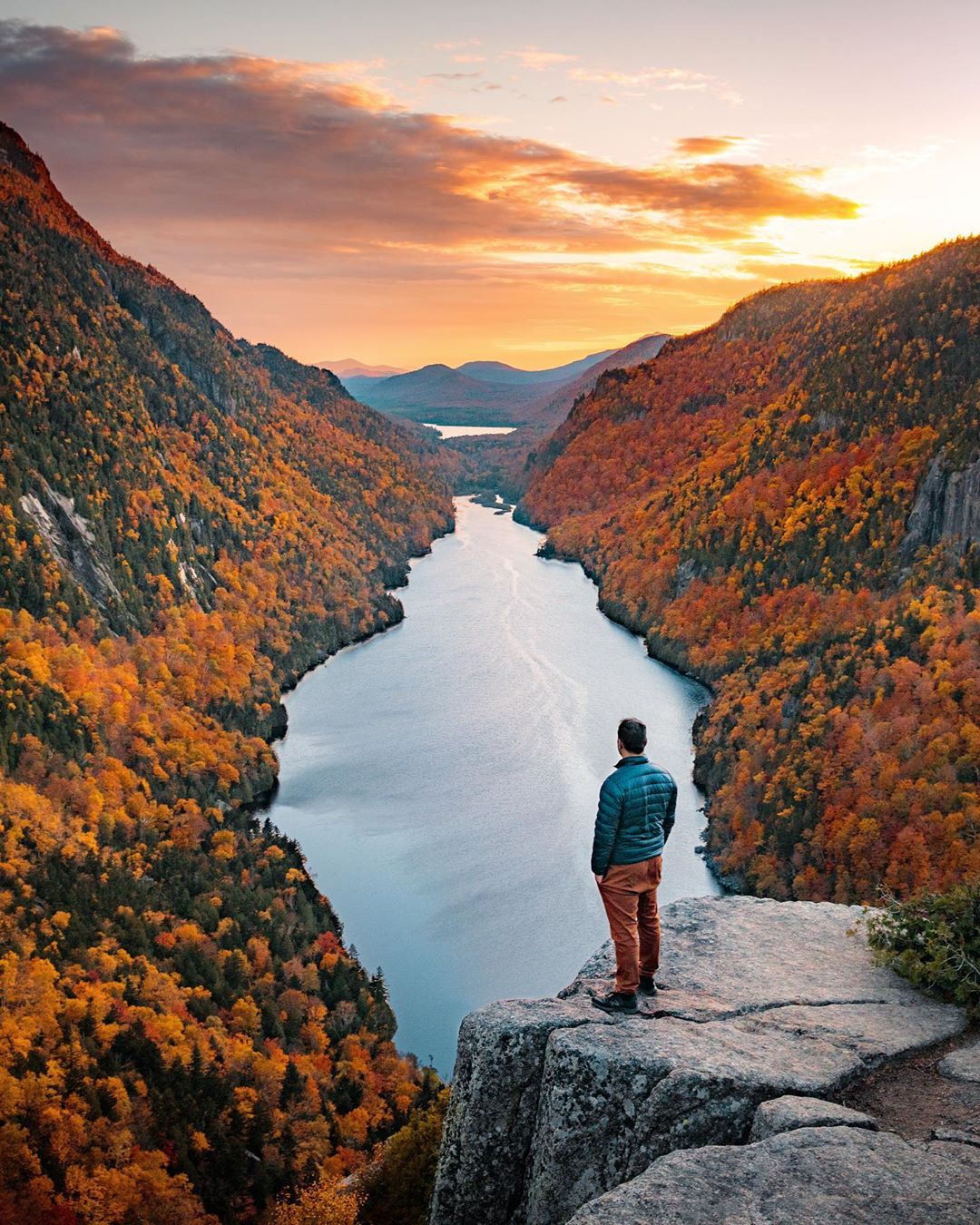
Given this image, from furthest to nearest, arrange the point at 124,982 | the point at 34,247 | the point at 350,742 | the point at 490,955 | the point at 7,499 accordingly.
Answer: the point at 34,247
the point at 7,499
the point at 350,742
the point at 124,982
the point at 490,955

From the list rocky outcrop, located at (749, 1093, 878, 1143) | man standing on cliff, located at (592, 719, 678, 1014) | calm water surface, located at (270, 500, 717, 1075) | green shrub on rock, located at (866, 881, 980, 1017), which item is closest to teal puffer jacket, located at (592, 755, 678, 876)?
man standing on cliff, located at (592, 719, 678, 1014)

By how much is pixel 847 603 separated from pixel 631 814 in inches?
4679

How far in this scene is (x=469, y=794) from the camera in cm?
10225

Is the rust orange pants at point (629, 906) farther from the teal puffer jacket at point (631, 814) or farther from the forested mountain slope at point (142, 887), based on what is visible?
the forested mountain slope at point (142, 887)

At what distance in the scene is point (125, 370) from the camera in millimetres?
196500

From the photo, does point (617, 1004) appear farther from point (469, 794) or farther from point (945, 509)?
point (945, 509)

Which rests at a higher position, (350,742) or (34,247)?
(34,247)

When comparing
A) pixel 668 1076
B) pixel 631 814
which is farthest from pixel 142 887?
pixel 668 1076

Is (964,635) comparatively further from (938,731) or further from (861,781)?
(861,781)

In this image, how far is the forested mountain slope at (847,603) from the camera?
82625 mm

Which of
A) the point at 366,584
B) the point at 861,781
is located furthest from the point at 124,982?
the point at 366,584

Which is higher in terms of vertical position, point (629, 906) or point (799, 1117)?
point (629, 906)

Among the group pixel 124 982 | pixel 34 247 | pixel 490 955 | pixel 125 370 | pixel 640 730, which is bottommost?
pixel 124 982

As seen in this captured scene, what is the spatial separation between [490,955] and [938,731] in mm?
44777
